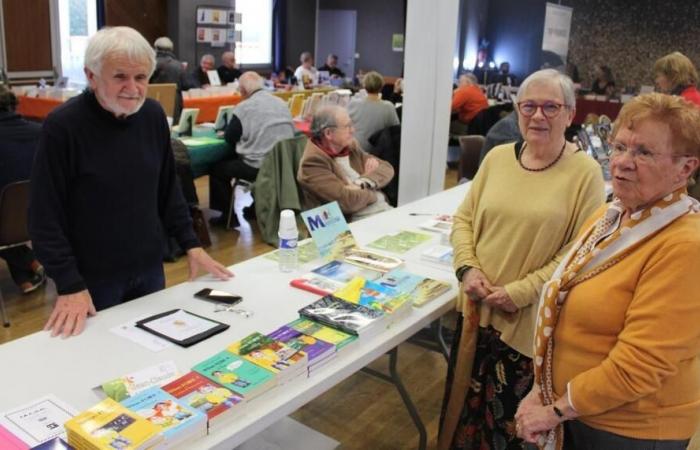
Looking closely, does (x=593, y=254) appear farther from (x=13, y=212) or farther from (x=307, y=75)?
(x=307, y=75)

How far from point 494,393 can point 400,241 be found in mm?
800

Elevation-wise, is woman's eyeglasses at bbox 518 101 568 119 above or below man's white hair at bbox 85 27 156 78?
below

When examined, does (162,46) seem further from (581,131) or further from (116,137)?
(116,137)

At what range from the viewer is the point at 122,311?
73.4 inches

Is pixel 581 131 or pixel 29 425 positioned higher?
pixel 581 131

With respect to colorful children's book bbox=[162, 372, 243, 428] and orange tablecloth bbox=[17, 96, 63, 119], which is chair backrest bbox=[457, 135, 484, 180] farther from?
orange tablecloth bbox=[17, 96, 63, 119]

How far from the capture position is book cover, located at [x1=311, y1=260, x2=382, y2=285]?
221cm

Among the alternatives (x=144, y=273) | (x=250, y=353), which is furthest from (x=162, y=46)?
(x=250, y=353)

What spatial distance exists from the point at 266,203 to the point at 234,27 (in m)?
9.09

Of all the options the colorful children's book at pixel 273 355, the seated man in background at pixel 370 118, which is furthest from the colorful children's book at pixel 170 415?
the seated man in background at pixel 370 118

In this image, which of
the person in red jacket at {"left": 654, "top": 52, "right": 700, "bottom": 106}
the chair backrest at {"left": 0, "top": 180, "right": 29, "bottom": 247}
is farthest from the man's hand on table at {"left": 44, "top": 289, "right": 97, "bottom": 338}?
the person in red jacket at {"left": 654, "top": 52, "right": 700, "bottom": 106}

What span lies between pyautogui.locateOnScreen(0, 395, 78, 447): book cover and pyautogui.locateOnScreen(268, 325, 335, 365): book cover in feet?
1.68

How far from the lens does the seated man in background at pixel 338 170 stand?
347 cm

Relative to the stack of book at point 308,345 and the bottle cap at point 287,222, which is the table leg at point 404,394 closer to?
the bottle cap at point 287,222
